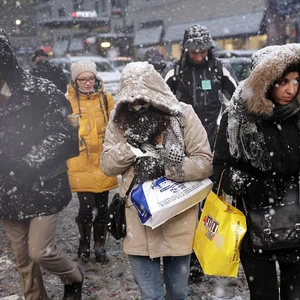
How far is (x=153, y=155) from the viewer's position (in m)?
3.06

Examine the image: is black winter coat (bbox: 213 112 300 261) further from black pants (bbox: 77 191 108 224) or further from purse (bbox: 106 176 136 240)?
black pants (bbox: 77 191 108 224)

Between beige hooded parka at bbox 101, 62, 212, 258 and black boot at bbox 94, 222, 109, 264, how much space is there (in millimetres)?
1883

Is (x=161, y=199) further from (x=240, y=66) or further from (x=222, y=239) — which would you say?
(x=240, y=66)

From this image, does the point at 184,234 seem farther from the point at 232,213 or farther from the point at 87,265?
the point at 87,265

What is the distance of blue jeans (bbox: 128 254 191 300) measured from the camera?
10.3 ft

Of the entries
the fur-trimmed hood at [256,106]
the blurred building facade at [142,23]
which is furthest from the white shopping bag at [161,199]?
the blurred building facade at [142,23]

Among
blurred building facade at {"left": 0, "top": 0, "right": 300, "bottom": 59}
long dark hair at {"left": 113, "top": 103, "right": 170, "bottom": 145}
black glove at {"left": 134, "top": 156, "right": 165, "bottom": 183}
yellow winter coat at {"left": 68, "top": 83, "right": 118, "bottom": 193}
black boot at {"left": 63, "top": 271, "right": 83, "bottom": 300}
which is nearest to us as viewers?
black glove at {"left": 134, "top": 156, "right": 165, "bottom": 183}

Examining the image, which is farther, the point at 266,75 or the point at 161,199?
the point at 161,199

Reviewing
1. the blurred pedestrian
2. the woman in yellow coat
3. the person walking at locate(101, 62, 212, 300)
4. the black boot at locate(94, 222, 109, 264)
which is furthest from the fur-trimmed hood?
the blurred pedestrian

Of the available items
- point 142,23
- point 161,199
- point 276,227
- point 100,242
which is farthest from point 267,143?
point 142,23

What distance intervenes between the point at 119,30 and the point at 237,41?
13.8 meters

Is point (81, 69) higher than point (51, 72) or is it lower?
higher

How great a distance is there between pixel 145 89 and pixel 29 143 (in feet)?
2.99

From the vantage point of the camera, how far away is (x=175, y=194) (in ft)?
9.86
